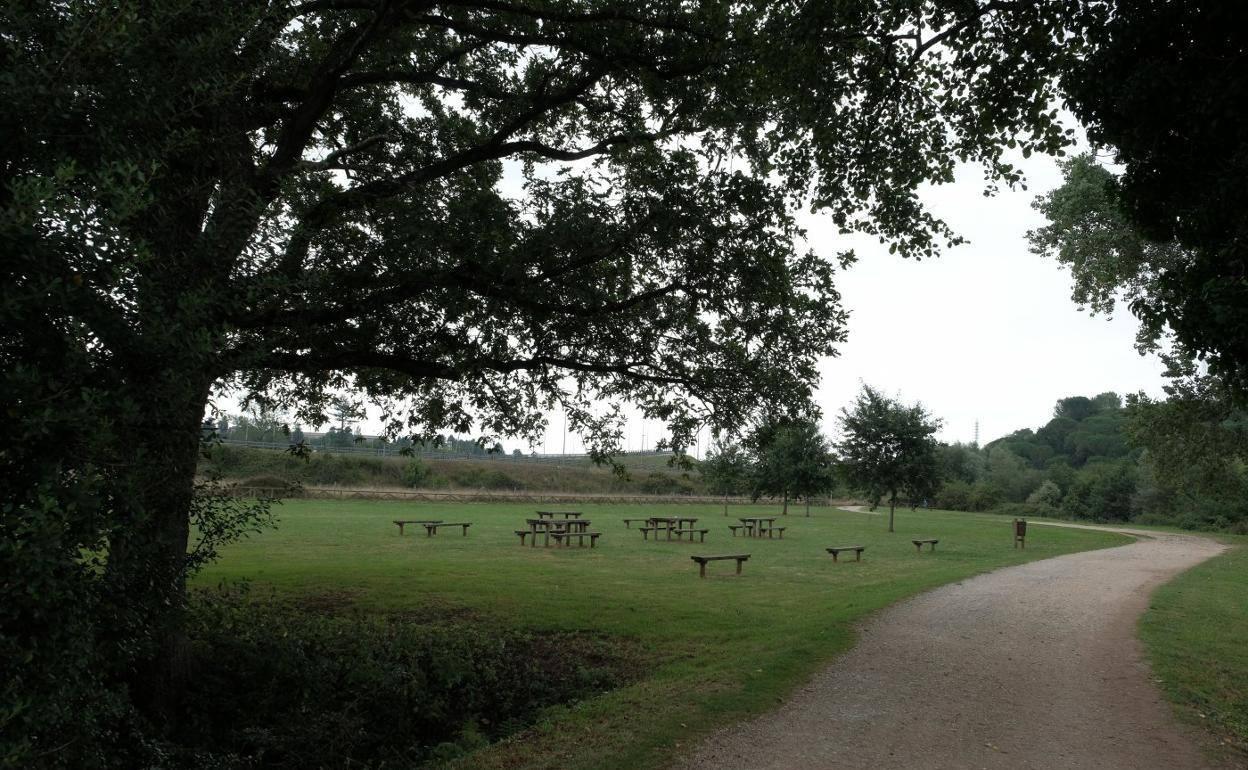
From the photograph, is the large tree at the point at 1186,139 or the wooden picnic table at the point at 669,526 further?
the wooden picnic table at the point at 669,526

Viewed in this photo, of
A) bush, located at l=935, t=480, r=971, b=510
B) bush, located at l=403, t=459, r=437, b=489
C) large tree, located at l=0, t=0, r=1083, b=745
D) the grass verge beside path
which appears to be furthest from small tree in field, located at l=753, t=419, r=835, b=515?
bush, located at l=935, t=480, r=971, b=510

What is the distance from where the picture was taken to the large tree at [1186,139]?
5637mm

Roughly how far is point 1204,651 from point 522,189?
10.9 meters

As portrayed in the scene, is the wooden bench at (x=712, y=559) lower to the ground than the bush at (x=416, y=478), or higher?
higher

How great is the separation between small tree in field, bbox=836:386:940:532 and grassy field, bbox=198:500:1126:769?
3567 mm

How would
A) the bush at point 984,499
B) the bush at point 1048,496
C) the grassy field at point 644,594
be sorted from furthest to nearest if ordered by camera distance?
the bush at point 984,499
the bush at point 1048,496
the grassy field at point 644,594

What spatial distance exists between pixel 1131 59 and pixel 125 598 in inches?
343

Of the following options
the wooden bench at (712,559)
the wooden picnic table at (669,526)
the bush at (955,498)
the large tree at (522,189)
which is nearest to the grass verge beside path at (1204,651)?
the large tree at (522,189)

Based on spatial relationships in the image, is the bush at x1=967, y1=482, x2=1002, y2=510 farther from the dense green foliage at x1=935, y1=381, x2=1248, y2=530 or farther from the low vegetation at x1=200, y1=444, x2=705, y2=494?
the low vegetation at x1=200, y1=444, x2=705, y2=494

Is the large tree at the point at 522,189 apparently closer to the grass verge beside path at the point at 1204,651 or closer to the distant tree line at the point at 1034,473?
the distant tree line at the point at 1034,473

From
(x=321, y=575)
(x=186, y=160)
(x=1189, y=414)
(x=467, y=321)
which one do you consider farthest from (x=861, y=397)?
(x=186, y=160)

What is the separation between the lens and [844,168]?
9758mm

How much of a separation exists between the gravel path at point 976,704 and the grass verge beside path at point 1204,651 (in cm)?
27

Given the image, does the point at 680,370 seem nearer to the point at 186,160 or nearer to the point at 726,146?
the point at 726,146
